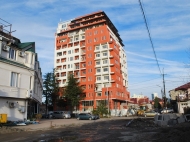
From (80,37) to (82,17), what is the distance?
10.3 metres

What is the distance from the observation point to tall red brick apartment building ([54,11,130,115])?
225ft

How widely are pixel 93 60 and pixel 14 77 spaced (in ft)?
166

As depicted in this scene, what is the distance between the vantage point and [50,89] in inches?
2628

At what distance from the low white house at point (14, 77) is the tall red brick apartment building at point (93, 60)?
4000 cm

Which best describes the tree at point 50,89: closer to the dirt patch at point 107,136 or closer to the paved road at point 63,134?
the paved road at point 63,134

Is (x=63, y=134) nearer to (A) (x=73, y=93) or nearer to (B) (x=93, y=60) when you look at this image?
(A) (x=73, y=93)

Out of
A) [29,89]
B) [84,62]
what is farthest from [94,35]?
[29,89]

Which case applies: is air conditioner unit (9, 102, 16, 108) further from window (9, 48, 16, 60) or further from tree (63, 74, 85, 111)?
tree (63, 74, 85, 111)

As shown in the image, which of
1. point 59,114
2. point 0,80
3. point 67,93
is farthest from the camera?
point 67,93

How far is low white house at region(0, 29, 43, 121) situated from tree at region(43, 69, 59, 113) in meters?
40.6

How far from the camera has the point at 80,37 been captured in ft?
264

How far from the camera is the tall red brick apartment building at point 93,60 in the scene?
68.6m

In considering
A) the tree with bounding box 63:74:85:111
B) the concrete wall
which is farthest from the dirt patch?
the tree with bounding box 63:74:85:111

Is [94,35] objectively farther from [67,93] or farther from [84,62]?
[67,93]
